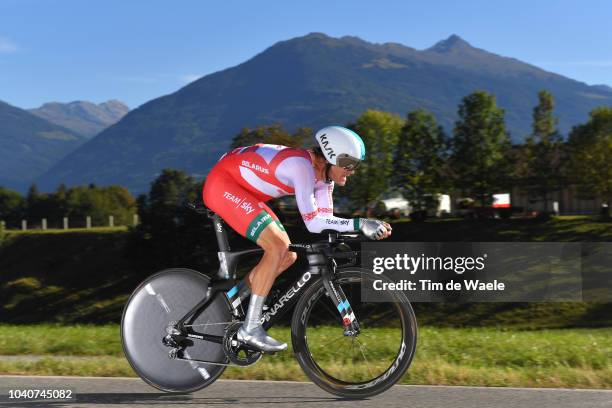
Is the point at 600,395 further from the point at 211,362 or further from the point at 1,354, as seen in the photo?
the point at 1,354

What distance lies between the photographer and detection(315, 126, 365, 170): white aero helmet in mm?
5559

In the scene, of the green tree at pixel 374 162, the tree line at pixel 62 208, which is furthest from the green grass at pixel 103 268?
the tree line at pixel 62 208

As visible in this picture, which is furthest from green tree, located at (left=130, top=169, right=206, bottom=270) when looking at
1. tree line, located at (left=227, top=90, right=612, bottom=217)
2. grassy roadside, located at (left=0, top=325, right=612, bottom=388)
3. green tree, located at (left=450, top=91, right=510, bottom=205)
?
grassy roadside, located at (left=0, top=325, right=612, bottom=388)

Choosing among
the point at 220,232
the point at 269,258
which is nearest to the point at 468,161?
the point at 220,232

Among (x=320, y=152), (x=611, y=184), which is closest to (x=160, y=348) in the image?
(x=320, y=152)

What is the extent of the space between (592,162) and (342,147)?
84526 millimetres

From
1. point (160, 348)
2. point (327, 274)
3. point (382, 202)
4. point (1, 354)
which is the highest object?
point (327, 274)

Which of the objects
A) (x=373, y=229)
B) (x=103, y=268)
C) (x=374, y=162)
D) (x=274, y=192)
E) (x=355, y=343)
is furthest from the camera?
(x=374, y=162)

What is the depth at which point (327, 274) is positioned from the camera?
577 centimetres

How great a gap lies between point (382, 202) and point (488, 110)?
14.7m

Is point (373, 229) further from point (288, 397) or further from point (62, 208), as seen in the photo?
point (62, 208)

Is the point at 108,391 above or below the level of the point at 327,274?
below

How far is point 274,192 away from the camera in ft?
19.7

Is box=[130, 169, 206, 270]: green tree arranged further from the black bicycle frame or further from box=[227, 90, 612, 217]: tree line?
the black bicycle frame
